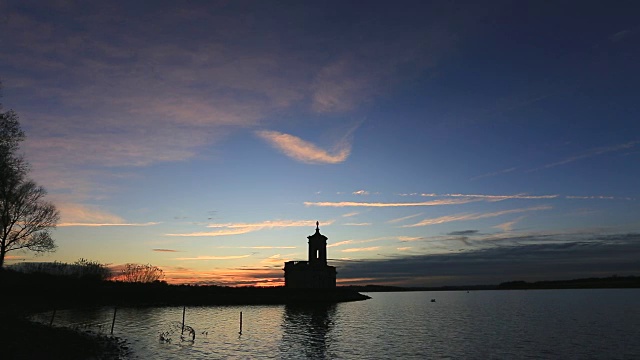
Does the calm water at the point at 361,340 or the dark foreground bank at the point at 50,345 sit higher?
the dark foreground bank at the point at 50,345

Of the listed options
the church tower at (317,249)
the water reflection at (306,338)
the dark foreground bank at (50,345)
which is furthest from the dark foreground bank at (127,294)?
the dark foreground bank at (50,345)

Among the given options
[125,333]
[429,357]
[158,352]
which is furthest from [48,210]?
[429,357]

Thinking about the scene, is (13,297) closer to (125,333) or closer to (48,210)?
(48,210)

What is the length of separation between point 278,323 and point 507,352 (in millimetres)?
32128

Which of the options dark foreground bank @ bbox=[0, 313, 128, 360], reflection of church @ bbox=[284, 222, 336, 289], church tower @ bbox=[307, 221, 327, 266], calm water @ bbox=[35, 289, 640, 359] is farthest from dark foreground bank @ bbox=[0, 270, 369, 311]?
dark foreground bank @ bbox=[0, 313, 128, 360]

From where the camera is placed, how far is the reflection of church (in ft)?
314

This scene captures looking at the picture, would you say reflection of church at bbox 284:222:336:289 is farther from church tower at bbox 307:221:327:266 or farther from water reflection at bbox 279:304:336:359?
water reflection at bbox 279:304:336:359

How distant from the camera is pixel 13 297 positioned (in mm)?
66812

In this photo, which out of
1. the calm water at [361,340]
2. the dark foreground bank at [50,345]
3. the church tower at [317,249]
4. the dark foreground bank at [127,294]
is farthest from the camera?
the church tower at [317,249]

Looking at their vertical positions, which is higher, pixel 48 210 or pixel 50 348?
pixel 48 210

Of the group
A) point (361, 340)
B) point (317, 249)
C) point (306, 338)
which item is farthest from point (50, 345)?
point (317, 249)

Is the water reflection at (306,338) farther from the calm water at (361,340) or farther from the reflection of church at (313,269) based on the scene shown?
the reflection of church at (313,269)

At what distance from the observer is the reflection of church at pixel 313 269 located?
95.7 metres

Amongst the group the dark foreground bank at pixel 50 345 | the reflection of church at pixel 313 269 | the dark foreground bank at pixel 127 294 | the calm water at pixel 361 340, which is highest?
the reflection of church at pixel 313 269
